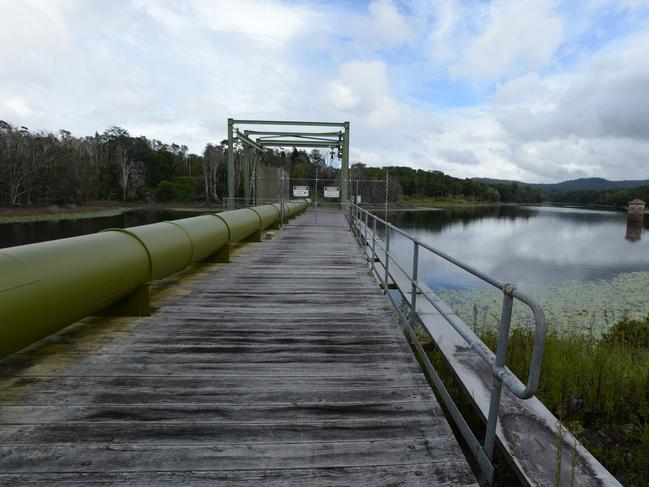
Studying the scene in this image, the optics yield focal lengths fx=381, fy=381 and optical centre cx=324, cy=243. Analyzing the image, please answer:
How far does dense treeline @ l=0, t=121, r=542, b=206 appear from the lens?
48344mm

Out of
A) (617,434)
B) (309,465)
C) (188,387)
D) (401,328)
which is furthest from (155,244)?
(617,434)

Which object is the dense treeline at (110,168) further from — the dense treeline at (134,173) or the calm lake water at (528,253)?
the calm lake water at (528,253)

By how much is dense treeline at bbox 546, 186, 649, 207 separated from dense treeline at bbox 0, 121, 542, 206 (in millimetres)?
18765

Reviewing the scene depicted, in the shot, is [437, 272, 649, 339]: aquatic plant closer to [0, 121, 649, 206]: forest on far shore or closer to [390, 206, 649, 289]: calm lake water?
[390, 206, 649, 289]: calm lake water

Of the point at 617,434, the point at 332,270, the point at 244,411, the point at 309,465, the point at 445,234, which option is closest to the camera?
the point at 309,465

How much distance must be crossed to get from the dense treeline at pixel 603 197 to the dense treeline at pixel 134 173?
18765mm

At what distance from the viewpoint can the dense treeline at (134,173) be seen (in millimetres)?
48344

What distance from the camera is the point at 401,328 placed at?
3.70m

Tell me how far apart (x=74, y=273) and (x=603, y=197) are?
117857 mm

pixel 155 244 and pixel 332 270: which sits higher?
pixel 155 244

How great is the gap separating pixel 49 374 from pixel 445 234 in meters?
30.4

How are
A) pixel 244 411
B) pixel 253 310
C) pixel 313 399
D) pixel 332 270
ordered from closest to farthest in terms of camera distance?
1. pixel 244 411
2. pixel 313 399
3. pixel 253 310
4. pixel 332 270

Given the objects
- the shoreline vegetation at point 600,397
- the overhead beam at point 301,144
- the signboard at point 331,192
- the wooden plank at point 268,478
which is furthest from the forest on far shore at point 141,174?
the wooden plank at point 268,478

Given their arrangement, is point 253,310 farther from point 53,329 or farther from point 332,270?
point 332,270
